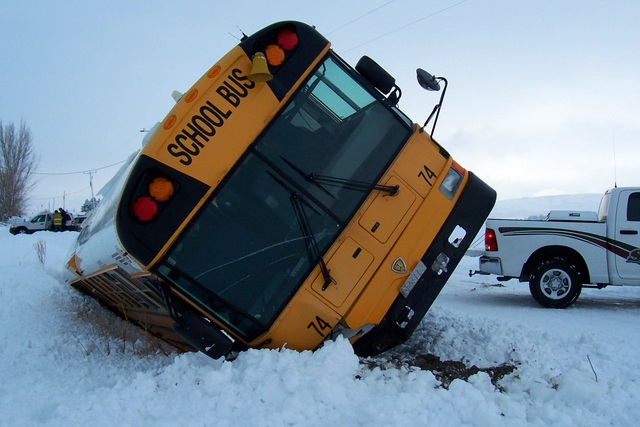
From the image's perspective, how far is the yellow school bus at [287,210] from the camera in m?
3.98

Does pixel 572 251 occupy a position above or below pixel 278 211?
above

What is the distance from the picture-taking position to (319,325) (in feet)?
13.9

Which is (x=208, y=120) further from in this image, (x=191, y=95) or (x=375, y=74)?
(x=375, y=74)

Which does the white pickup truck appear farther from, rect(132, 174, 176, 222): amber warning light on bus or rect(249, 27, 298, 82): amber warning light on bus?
rect(132, 174, 176, 222): amber warning light on bus

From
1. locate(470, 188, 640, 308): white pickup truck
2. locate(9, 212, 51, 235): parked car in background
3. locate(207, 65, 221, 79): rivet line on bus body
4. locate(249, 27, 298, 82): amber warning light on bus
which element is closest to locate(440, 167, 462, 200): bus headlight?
locate(249, 27, 298, 82): amber warning light on bus

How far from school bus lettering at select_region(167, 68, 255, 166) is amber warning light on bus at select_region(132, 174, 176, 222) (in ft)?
0.70

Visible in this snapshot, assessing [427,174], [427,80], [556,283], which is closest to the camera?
[427,80]

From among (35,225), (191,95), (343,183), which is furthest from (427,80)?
(35,225)

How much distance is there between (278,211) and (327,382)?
4.50ft

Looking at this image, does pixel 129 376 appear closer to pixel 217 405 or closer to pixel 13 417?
pixel 13 417

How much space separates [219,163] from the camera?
4.10 meters

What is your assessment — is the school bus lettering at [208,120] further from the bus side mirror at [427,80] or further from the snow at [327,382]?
the snow at [327,382]

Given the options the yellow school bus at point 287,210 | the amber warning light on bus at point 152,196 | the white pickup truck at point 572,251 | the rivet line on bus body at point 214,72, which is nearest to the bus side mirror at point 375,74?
the yellow school bus at point 287,210

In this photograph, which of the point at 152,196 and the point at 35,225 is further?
the point at 35,225
